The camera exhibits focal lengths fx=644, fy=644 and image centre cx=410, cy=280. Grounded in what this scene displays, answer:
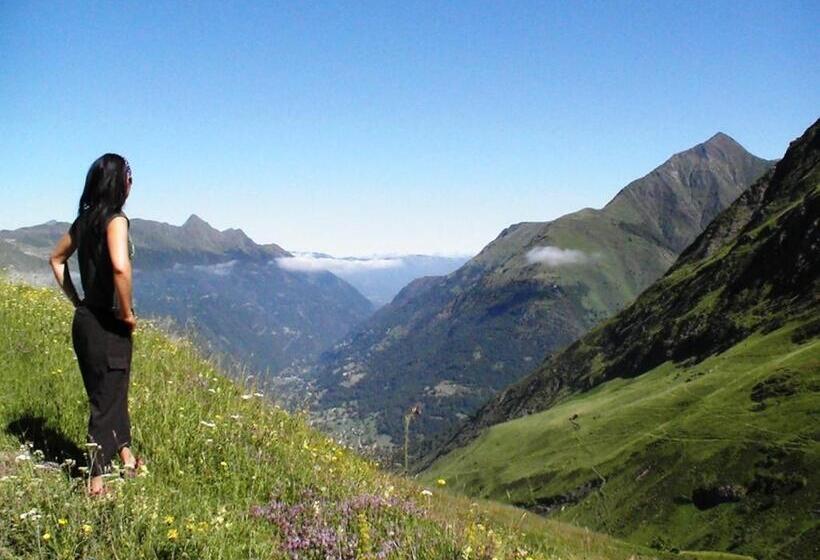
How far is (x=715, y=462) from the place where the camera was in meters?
132

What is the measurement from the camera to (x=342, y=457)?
8.88 m

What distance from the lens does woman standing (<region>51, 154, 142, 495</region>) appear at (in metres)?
6.49

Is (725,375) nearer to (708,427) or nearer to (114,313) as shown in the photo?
(708,427)

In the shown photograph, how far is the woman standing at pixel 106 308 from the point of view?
6.49 meters

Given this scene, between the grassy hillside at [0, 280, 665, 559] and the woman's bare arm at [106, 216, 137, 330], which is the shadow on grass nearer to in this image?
the grassy hillside at [0, 280, 665, 559]

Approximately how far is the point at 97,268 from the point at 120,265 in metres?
0.41

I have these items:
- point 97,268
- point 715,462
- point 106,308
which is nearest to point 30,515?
point 106,308

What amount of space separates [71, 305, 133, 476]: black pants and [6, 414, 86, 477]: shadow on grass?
76cm

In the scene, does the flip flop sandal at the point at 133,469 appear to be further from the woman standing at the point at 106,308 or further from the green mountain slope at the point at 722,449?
the green mountain slope at the point at 722,449

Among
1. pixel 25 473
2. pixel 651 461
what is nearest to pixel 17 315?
pixel 25 473

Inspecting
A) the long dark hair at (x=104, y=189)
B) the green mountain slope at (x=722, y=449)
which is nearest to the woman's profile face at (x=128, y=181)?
the long dark hair at (x=104, y=189)

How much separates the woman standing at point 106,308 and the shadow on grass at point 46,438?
798 millimetres

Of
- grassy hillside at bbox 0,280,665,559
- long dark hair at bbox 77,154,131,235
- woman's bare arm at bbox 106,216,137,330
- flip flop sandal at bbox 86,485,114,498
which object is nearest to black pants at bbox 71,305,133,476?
woman's bare arm at bbox 106,216,137,330

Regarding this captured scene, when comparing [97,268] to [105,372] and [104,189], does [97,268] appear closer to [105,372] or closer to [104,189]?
[104,189]
